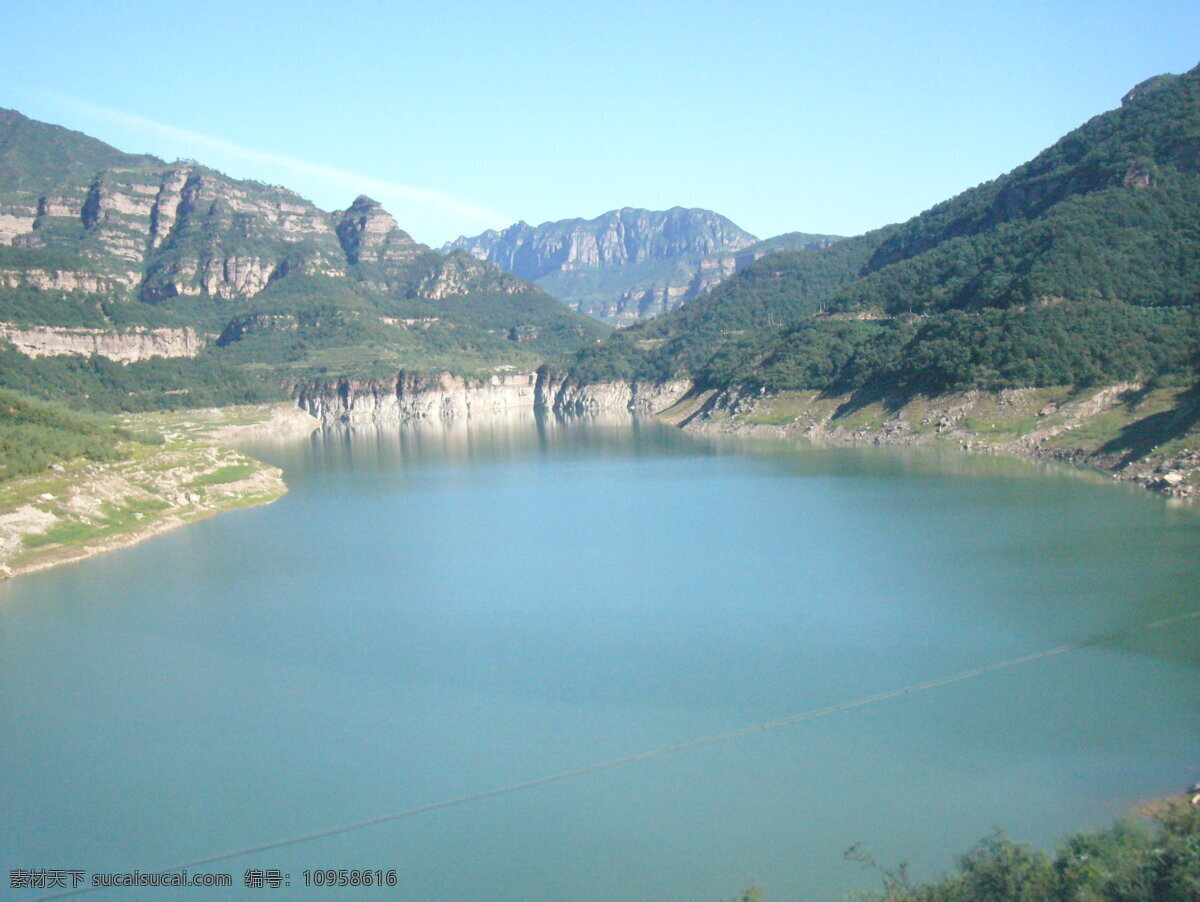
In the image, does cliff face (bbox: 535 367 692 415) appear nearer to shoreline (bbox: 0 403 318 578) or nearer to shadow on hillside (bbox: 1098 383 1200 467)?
shoreline (bbox: 0 403 318 578)

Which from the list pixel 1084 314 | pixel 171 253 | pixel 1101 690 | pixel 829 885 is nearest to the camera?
pixel 829 885

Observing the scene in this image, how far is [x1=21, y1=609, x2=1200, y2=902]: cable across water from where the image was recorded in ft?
43.0

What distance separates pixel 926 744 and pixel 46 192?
535 ft

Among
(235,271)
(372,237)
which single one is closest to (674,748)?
(235,271)

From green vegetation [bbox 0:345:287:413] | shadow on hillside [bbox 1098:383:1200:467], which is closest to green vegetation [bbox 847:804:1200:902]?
shadow on hillside [bbox 1098:383:1200:467]

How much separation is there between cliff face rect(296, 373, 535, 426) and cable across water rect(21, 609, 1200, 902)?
309 feet

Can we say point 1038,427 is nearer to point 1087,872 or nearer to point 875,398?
point 875,398

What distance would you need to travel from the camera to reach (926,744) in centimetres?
1540

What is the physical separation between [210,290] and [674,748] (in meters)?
142

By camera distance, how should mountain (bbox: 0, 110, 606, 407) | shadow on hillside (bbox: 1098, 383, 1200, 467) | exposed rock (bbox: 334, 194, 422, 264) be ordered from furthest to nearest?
exposed rock (bbox: 334, 194, 422, 264) < mountain (bbox: 0, 110, 606, 407) < shadow on hillside (bbox: 1098, 383, 1200, 467)

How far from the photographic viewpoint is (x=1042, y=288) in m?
57.0

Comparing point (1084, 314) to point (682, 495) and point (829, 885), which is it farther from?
point (829, 885)

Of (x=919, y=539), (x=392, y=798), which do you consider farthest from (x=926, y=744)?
(x=919, y=539)

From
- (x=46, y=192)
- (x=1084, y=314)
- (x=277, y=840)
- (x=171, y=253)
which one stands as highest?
(x=46, y=192)
